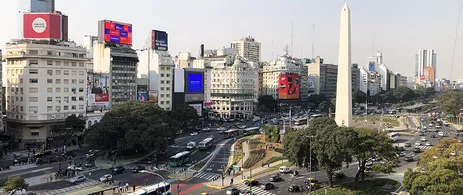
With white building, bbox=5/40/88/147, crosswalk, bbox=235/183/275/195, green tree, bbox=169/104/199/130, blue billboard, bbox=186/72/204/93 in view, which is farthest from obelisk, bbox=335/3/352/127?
blue billboard, bbox=186/72/204/93

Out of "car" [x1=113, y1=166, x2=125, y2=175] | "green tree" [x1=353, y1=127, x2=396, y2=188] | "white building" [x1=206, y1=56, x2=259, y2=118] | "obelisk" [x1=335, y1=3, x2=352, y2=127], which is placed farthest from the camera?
"white building" [x1=206, y1=56, x2=259, y2=118]

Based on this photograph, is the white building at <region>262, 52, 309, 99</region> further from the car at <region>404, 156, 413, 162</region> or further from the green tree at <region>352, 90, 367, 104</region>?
the car at <region>404, 156, 413, 162</region>

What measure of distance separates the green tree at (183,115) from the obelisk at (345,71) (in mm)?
37366

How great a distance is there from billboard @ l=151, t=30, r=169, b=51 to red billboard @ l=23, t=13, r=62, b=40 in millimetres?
30775

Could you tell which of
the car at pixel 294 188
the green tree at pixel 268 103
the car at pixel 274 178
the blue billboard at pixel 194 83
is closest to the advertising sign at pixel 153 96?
the blue billboard at pixel 194 83

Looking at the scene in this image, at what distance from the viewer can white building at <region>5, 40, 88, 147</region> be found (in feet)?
207

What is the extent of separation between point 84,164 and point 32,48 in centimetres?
2316

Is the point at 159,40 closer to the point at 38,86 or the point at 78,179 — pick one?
the point at 38,86

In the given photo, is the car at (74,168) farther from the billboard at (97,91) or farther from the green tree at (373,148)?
the green tree at (373,148)

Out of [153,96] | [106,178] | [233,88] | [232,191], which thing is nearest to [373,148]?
[232,191]

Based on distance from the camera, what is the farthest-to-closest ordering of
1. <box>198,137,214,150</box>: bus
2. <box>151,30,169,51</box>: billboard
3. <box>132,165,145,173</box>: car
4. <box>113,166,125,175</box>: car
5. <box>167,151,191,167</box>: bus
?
<box>151,30,169,51</box>: billboard → <box>198,137,214,150</box>: bus → <box>167,151,191,167</box>: bus → <box>132,165,145,173</box>: car → <box>113,166,125,175</box>: car

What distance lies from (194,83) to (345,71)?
48348 millimetres

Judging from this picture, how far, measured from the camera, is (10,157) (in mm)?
55531

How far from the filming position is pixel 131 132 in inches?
2096
